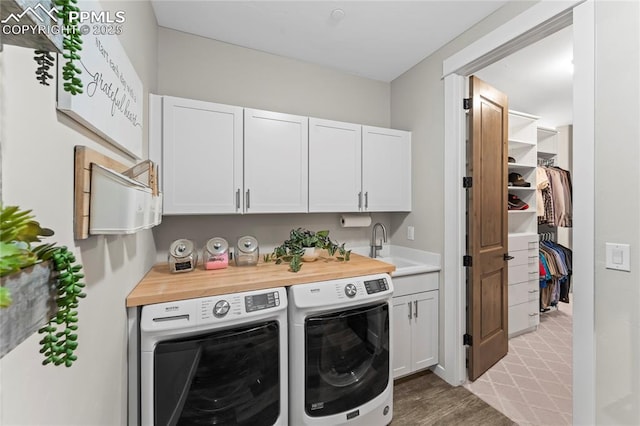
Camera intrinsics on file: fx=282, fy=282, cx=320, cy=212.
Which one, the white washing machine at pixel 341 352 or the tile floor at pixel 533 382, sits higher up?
the white washing machine at pixel 341 352

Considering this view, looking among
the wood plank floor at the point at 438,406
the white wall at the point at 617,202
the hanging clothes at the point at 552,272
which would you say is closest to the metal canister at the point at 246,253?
the wood plank floor at the point at 438,406

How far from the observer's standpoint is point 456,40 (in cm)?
214

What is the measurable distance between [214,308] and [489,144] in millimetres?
2371

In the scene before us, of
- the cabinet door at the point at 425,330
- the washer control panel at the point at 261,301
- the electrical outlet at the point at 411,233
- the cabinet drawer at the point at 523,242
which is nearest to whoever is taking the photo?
the washer control panel at the point at 261,301

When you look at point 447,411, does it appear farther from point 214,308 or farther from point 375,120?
point 375,120

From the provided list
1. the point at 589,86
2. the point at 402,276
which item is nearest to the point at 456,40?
the point at 589,86

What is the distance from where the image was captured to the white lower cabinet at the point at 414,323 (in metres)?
2.18

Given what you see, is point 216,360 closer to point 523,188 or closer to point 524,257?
point 524,257

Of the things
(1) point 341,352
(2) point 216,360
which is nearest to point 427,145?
(1) point 341,352

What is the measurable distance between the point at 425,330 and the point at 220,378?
1625mm

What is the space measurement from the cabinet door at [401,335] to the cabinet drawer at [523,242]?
1.61m

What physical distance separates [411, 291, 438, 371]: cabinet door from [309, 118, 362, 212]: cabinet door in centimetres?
93

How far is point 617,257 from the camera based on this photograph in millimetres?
1301

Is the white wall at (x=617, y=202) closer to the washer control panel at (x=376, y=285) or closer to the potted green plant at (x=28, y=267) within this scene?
the washer control panel at (x=376, y=285)
